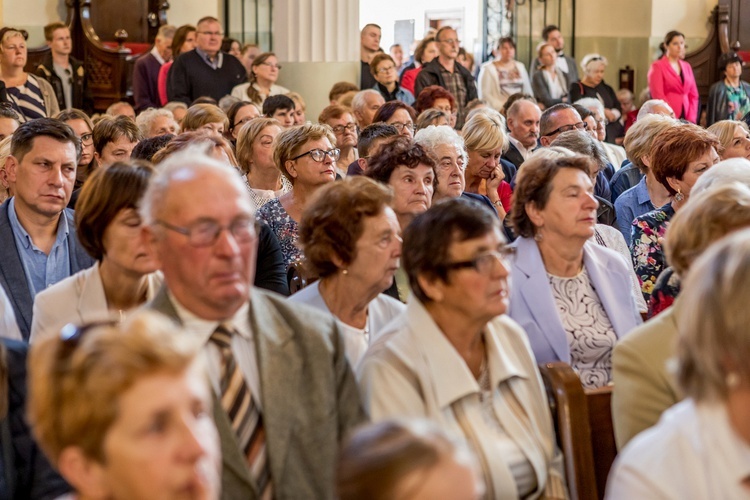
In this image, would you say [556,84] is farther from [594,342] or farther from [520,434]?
[520,434]

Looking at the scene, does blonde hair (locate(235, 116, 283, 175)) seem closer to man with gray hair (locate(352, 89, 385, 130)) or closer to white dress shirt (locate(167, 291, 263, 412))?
man with gray hair (locate(352, 89, 385, 130))

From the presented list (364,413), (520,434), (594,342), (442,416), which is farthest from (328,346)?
(594,342)

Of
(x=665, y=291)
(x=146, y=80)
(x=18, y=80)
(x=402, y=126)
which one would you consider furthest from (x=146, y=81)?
(x=665, y=291)

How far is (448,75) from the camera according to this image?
32.7ft

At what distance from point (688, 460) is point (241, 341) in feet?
2.78

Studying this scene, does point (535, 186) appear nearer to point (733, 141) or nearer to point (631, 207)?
point (631, 207)

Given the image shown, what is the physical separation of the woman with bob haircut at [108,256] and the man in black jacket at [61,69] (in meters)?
7.67

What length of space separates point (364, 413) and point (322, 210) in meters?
0.90

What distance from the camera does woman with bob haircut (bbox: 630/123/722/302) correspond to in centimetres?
410

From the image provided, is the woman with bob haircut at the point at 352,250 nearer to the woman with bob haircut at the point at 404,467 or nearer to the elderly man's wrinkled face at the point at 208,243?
the elderly man's wrinkled face at the point at 208,243

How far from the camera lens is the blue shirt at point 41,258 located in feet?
11.8

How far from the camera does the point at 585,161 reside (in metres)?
3.56

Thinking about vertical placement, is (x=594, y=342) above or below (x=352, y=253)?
below

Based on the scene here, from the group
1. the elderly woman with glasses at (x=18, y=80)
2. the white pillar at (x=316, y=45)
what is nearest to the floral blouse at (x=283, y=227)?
the elderly woman with glasses at (x=18, y=80)
